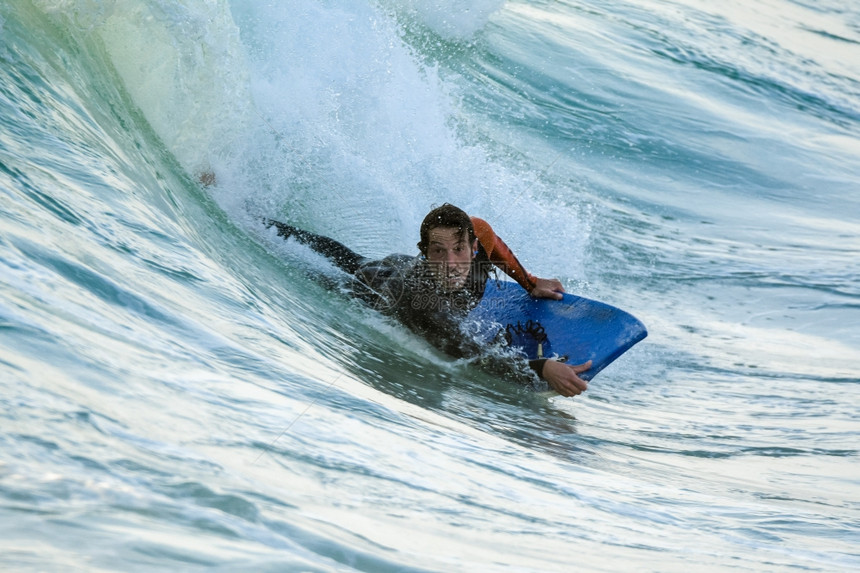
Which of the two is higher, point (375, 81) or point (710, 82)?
point (710, 82)

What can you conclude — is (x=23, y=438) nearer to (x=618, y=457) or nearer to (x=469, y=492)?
(x=469, y=492)

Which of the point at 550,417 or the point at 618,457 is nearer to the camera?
the point at 618,457

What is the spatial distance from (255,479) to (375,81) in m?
5.02

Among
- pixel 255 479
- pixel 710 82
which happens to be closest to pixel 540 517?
pixel 255 479

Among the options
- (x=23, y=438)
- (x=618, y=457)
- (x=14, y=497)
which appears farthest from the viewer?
(x=618, y=457)

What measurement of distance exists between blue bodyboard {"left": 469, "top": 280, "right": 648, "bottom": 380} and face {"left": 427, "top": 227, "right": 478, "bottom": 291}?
0.77ft

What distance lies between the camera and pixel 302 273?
4234mm

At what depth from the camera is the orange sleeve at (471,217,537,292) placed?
13.4 feet

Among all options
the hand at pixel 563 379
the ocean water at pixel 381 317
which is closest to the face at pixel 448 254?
the ocean water at pixel 381 317

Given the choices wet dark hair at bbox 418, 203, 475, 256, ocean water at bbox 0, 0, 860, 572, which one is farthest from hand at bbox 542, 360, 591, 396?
wet dark hair at bbox 418, 203, 475, 256

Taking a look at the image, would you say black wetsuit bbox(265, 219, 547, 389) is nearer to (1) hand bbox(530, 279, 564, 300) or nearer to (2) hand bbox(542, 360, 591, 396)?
(2) hand bbox(542, 360, 591, 396)

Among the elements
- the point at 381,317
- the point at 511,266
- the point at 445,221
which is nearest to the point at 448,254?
the point at 445,221

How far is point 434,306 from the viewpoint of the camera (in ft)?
12.5

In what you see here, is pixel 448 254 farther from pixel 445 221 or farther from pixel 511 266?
pixel 511 266
